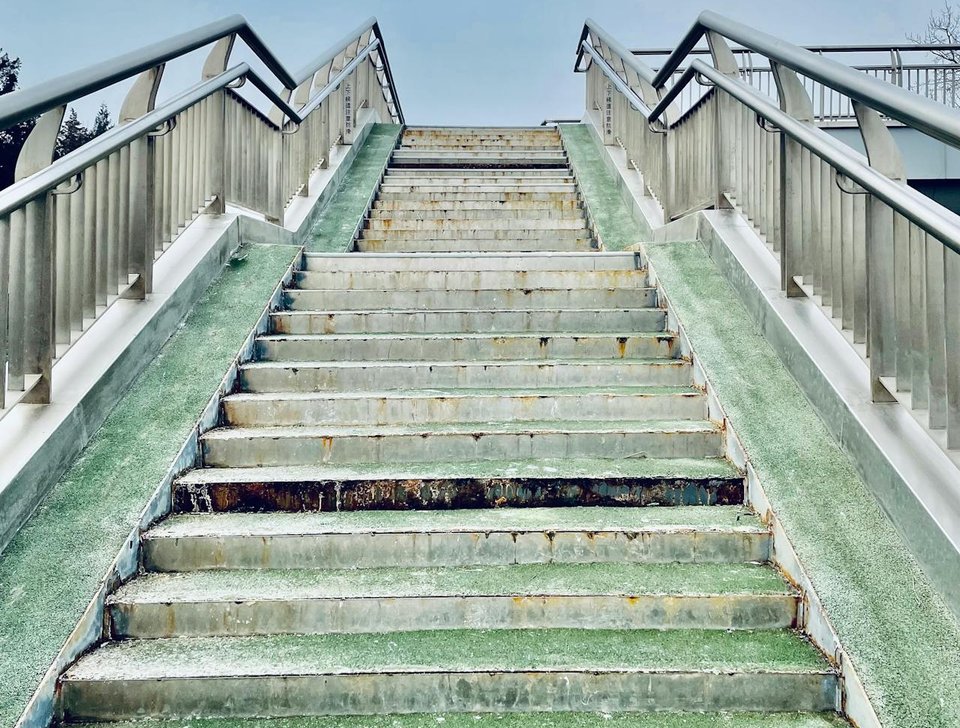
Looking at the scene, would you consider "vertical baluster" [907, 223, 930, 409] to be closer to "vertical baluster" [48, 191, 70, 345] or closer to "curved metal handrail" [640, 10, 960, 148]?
"curved metal handrail" [640, 10, 960, 148]

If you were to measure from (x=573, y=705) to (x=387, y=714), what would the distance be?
1.43 feet

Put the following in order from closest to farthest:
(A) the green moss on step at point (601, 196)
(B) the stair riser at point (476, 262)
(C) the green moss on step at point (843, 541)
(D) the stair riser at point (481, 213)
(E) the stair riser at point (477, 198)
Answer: (C) the green moss on step at point (843, 541)
(B) the stair riser at point (476, 262)
(A) the green moss on step at point (601, 196)
(D) the stair riser at point (481, 213)
(E) the stair riser at point (477, 198)

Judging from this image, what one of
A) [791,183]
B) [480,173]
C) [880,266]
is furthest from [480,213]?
[880,266]

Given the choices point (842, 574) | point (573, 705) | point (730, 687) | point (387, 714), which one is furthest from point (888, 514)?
point (387, 714)

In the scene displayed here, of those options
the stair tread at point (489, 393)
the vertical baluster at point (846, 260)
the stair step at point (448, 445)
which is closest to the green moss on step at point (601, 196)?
the stair tread at point (489, 393)

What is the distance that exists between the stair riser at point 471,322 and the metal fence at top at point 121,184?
724mm

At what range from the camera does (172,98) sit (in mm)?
3201

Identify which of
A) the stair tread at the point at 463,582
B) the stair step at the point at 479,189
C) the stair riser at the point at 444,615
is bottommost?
the stair riser at the point at 444,615

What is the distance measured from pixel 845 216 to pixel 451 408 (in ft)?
4.98

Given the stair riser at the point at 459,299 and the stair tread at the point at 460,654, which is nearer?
the stair tread at the point at 460,654

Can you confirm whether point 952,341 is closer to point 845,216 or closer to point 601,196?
point 845,216

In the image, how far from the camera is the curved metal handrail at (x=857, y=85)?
1.71 meters

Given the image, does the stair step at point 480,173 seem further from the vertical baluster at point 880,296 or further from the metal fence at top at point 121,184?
the vertical baluster at point 880,296

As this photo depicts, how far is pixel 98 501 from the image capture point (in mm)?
2207
